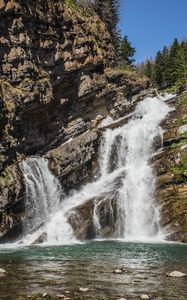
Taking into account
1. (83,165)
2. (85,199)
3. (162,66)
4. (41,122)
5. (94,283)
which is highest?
(162,66)

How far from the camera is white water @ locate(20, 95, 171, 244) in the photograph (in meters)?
44.2

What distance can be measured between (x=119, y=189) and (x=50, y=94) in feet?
45.5

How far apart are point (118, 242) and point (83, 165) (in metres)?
14.3

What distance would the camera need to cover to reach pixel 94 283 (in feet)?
69.3

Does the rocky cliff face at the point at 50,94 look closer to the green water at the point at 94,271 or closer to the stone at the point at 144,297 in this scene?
the green water at the point at 94,271

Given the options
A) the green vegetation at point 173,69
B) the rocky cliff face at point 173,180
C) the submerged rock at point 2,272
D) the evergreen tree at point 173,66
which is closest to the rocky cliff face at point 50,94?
the rocky cliff face at point 173,180

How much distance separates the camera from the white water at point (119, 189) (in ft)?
145

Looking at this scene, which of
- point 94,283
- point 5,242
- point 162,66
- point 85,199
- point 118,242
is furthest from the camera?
point 162,66

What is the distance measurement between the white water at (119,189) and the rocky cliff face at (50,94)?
144 centimetres

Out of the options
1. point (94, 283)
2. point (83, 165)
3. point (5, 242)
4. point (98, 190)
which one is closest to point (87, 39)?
point (83, 165)

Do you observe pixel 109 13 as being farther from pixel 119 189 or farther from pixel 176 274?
pixel 176 274

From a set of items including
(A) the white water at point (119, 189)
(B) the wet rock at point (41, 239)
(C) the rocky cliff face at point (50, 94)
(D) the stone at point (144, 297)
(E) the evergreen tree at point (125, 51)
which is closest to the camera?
(D) the stone at point (144, 297)

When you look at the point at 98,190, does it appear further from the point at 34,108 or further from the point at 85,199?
the point at 34,108

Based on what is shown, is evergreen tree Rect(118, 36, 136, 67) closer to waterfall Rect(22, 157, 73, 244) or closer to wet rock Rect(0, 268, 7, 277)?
waterfall Rect(22, 157, 73, 244)
